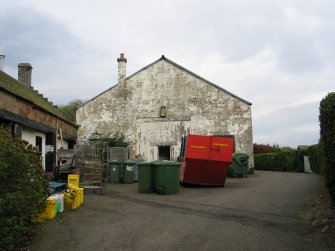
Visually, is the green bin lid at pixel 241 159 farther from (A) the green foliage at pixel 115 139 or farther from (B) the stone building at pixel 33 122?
(B) the stone building at pixel 33 122

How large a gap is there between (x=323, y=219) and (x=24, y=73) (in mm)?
22411

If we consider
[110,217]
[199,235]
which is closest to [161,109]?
[110,217]

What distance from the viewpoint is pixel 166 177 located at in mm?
13734

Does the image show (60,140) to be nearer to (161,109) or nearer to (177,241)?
(161,109)

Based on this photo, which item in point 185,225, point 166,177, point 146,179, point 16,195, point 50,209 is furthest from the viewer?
point 146,179

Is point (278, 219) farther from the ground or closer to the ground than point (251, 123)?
closer to the ground

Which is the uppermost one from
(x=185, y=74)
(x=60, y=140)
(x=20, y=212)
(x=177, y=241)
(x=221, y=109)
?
(x=185, y=74)

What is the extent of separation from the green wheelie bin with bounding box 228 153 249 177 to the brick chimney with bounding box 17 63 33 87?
14.4 meters

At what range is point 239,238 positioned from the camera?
22.6ft

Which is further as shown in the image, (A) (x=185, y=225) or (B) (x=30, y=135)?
(B) (x=30, y=135)

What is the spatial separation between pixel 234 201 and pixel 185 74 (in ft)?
49.4

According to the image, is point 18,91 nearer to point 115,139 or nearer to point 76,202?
point 76,202

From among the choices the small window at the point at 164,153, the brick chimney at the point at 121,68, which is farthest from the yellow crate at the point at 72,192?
the brick chimney at the point at 121,68

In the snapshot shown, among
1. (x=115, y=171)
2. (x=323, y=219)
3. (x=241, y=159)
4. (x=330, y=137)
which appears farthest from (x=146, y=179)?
(x=241, y=159)
